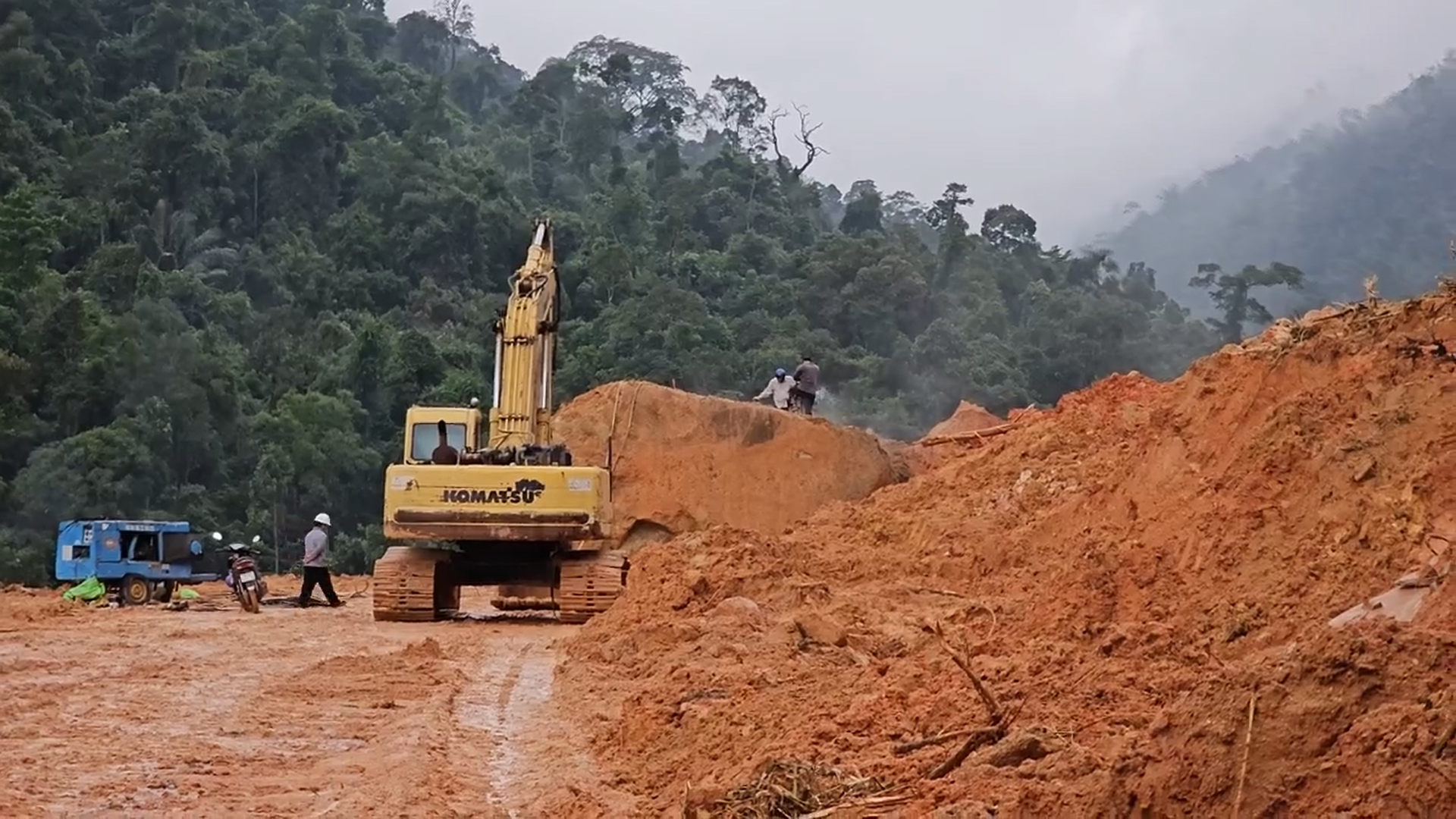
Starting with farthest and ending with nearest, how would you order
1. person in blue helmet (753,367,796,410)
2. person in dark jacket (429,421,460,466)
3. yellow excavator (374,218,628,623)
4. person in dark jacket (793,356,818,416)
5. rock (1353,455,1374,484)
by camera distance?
1. person in blue helmet (753,367,796,410)
2. person in dark jacket (793,356,818,416)
3. person in dark jacket (429,421,460,466)
4. yellow excavator (374,218,628,623)
5. rock (1353,455,1374,484)

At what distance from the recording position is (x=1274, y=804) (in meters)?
4.47

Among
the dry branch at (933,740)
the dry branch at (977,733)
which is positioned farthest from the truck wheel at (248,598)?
the dry branch at (977,733)

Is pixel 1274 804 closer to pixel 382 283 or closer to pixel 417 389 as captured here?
pixel 417 389

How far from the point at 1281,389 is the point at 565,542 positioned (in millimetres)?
7746

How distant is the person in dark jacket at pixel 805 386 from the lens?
28484mm

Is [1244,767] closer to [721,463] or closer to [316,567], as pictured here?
[316,567]

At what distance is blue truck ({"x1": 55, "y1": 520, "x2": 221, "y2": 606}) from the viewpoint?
21453 mm

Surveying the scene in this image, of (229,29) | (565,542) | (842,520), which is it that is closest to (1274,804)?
(565,542)

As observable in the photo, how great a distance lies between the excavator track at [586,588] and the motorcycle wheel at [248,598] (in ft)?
13.6

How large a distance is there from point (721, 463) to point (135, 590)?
30.0 feet

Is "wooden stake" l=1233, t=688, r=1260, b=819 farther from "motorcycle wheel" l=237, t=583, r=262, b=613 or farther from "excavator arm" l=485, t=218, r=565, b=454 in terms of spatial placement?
"motorcycle wheel" l=237, t=583, r=262, b=613

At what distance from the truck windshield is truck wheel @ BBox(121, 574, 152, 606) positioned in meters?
5.90

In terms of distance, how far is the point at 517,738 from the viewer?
8.72m

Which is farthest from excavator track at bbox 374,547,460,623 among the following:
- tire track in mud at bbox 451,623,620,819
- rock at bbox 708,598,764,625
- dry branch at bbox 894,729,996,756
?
dry branch at bbox 894,729,996,756
